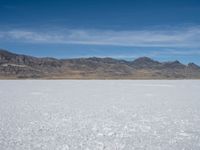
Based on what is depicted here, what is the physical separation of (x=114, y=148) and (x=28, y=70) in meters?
135

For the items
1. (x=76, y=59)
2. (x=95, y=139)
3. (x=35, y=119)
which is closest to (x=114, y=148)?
(x=95, y=139)

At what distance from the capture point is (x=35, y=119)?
1045 cm

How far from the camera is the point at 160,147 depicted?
686 centimetres

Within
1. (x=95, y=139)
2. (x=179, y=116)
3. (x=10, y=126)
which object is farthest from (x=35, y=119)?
(x=179, y=116)

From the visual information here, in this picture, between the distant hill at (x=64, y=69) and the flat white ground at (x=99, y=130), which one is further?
the distant hill at (x=64, y=69)

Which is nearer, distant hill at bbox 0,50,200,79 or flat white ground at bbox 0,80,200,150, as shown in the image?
flat white ground at bbox 0,80,200,150

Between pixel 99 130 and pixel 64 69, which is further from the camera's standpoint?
pixel 64 69

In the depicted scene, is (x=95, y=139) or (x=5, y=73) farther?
(x=5, y=73)

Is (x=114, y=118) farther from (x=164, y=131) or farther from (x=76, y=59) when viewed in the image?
(x=76, y=59)

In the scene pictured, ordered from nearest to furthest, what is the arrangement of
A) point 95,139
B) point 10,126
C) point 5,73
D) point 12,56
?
point 95,139
point 10,126
point 5,73
point 12,56

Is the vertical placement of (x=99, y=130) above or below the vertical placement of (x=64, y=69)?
below

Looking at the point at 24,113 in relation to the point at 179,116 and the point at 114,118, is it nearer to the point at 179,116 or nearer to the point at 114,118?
the point at 114,118

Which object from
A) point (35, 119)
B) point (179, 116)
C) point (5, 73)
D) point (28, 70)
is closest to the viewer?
point (35, 119)

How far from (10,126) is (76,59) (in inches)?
6863
